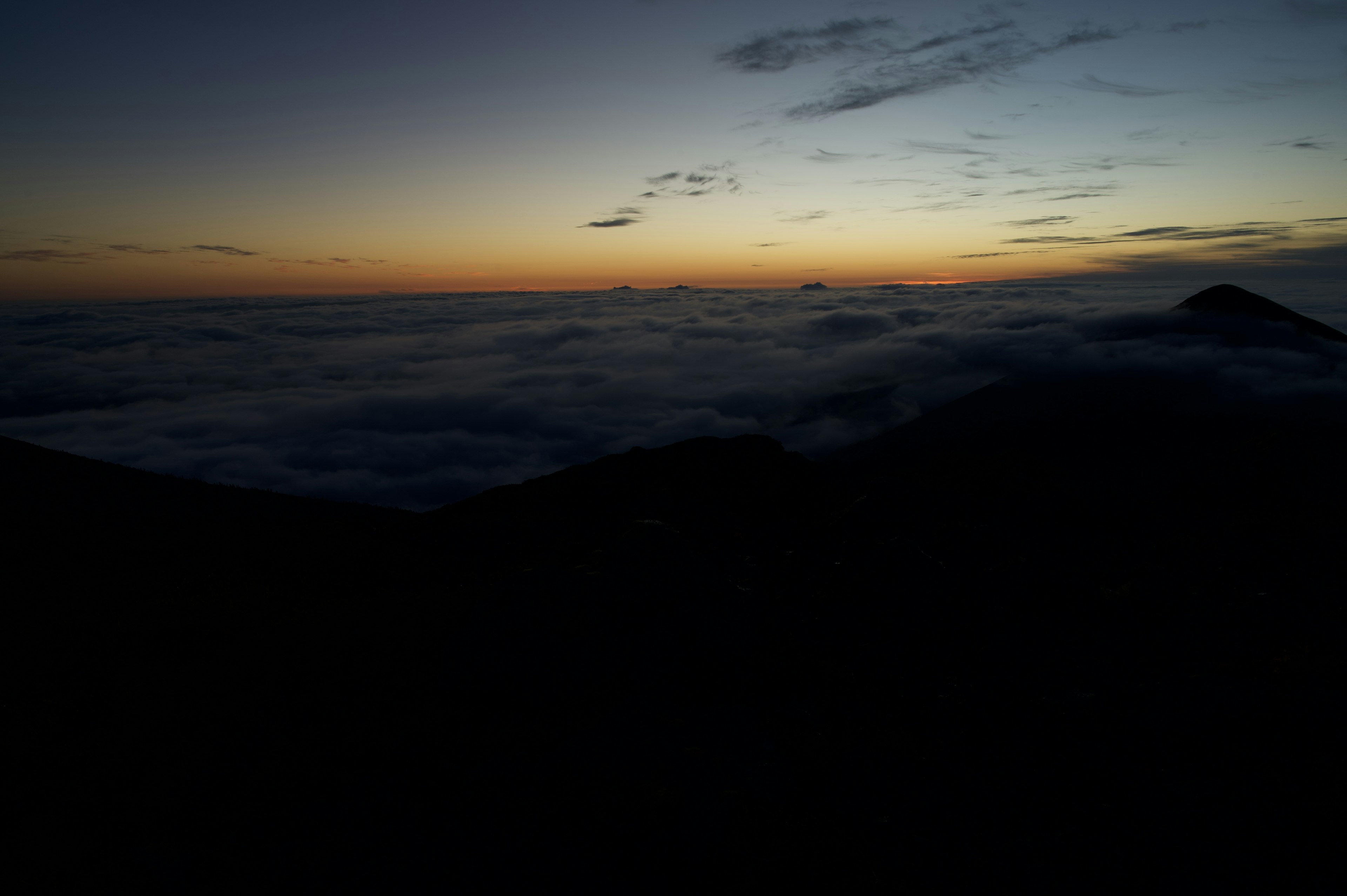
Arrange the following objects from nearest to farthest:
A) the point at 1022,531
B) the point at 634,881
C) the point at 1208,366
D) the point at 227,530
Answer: the point at 634,881, the point at 1022,531, the point at 227,530, the point at 1208,366

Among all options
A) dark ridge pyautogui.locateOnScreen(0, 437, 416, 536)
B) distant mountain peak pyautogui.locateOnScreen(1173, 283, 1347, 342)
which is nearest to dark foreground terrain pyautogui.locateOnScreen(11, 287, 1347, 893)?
dark ridge pyautogui.locateOnScreen(0, 437, 416, 536)

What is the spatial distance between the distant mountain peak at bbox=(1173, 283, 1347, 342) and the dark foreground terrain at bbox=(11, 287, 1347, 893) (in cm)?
15405

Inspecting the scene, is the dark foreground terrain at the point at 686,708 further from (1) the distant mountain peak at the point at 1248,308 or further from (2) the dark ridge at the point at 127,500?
(1) the distant mountain peak at the point at 1248,308

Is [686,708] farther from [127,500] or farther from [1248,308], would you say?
[1248,308]

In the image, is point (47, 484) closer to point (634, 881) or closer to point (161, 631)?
point (161, 631)

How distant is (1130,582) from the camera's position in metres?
24.3

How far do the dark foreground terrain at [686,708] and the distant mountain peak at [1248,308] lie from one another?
6065 inches

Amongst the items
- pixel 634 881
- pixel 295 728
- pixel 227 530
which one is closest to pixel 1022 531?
pixel 634 881

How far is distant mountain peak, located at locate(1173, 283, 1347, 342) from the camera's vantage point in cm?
13775

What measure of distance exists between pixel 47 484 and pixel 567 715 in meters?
46.1

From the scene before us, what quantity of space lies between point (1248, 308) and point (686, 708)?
197 metres

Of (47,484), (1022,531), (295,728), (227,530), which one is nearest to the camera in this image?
(295,728)

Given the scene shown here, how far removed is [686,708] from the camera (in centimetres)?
1546

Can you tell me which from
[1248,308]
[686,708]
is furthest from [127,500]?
[1248,308]
